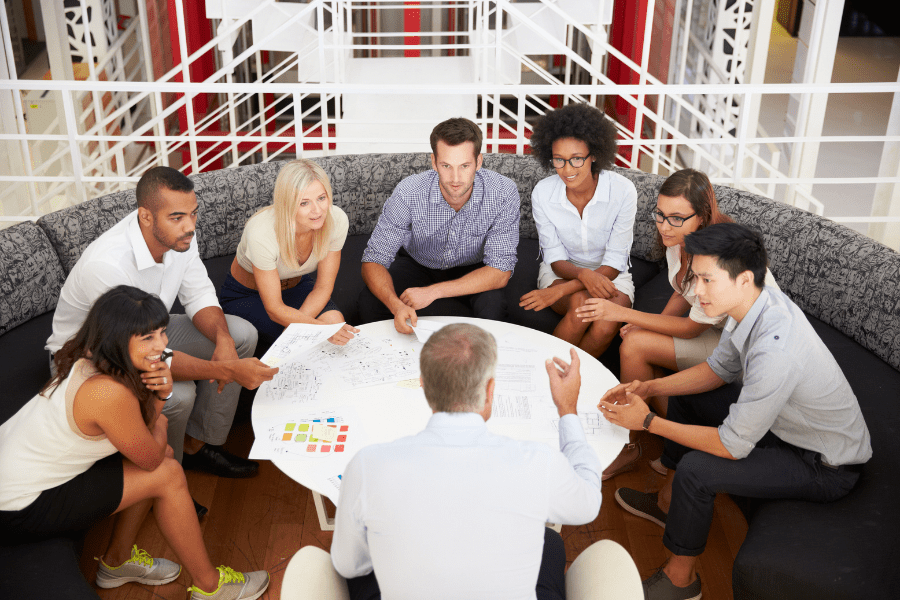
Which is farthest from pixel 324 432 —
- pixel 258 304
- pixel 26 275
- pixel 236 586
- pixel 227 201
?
pixel 227 201

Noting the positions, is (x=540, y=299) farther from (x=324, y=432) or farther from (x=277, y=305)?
(x=324, y=432)

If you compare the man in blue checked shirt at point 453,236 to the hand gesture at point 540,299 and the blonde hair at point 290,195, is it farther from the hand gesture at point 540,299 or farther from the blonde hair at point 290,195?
the blonde hair at point 290,195

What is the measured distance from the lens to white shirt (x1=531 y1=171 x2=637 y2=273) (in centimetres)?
296

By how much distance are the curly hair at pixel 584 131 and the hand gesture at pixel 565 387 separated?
4.66 feet

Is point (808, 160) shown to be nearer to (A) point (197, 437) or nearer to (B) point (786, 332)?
(B) point (786, 332)

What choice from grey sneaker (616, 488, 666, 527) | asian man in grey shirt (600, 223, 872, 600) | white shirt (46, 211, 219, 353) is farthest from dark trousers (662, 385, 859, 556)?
white shirt (46, 211, 219, 353)

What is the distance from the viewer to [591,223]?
2988mm

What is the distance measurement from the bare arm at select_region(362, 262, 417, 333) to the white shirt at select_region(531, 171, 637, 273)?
2.17 feet

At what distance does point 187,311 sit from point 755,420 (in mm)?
1828

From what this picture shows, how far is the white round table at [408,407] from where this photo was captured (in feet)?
6.23

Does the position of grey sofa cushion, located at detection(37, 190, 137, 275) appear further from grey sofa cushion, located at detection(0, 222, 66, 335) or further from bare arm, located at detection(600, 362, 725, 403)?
bare arm, located at detection(600, 362, 725, 403)

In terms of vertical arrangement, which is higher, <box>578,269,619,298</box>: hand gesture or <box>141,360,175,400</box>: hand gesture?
<box>141,360,175,400</box>: hand gesture

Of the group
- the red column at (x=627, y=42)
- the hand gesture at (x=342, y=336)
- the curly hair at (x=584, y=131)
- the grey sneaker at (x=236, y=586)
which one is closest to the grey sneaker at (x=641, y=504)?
the hand gesture at (x=342, y=336)

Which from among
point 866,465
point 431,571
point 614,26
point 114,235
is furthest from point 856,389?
point 614,26
